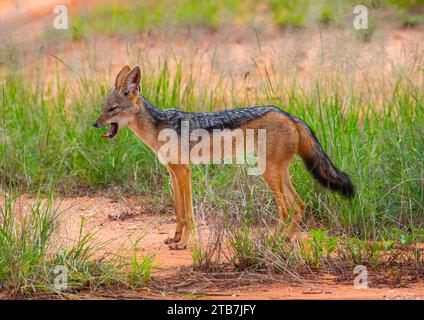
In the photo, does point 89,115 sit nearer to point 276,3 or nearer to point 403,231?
point 403,231

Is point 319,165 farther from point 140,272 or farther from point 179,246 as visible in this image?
point 140,272

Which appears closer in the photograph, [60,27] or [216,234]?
[216,234]

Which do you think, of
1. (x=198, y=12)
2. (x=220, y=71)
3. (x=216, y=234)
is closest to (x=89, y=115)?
(x=220, y=71)

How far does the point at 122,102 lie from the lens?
7.96 meters

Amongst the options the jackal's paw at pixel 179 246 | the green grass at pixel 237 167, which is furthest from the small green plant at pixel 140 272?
the jackal's paw at pixel 179 246

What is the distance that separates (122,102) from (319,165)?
1672 mm

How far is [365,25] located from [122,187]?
279cm

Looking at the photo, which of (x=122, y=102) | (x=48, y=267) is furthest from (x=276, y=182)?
(x=48, y=267)

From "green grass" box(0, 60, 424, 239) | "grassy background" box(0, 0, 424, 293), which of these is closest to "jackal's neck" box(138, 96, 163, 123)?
"green grass" box(0, 60, 424, 239)

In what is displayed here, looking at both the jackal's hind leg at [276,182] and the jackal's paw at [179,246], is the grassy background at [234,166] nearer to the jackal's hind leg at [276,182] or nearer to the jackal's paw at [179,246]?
the jackal's hind leg at [276,182]

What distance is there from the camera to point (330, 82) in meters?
9.37

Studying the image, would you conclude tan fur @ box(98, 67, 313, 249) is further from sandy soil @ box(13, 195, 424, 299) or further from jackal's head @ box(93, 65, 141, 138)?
sandy soil @ box(13, 195, 424, 299)

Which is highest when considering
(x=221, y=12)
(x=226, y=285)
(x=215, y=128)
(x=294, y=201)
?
(x=221, y=12)

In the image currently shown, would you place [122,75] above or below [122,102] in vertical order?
above
